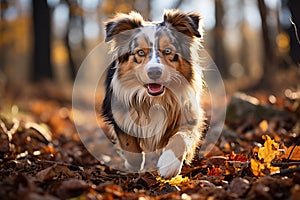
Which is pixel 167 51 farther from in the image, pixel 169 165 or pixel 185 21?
pixel 169 165

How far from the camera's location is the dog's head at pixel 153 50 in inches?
201

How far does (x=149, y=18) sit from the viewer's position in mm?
17219

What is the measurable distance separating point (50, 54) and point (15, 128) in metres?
14.1

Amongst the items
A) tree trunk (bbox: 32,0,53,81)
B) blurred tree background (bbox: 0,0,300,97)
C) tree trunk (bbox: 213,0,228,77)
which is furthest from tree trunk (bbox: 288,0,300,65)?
tree trunk (bbox: 213,0,228,77)

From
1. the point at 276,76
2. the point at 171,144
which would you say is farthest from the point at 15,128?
the point at 276,76

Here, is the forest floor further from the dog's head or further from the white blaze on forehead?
the white blaze on forehead

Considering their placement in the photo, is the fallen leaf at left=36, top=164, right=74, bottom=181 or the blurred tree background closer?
the fallen leaf at left=36, top=164, right=74, bottom=181

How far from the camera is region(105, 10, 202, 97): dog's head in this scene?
511 centimetres

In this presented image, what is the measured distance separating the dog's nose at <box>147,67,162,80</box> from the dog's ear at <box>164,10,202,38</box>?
837 millimetres

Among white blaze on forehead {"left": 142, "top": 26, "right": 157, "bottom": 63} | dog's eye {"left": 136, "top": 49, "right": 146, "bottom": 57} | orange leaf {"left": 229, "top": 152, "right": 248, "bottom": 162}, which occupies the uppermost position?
white blaze on forehead {"left": 142, "top": 26, "right": 157, "bottom": 63}

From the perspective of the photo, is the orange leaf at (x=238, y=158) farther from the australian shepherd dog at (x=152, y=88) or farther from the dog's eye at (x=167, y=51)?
the dog's eye at (x=167, y=51)

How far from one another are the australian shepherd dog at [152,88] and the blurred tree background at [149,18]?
2.38ft

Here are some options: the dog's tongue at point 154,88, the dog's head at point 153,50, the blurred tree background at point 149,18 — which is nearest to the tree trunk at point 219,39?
the blurred tree background at point 149,18

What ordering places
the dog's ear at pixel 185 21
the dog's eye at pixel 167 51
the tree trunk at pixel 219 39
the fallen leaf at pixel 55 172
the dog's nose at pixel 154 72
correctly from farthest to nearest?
the tree trunk at pixel 219 39 < the dog's ear at pixel 185 21 < the dog's eye at pixel 167 51 < the dog's nose at pixel 154 72 < the fallen leaf at pixel 55 172
